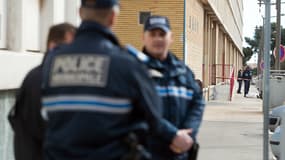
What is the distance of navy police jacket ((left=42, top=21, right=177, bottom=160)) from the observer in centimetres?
325

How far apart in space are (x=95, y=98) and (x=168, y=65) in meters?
1.35

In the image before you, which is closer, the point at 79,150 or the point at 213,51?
the point at 79,150

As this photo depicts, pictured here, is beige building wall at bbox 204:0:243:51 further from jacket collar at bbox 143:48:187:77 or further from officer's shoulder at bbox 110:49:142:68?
officer's shoulder at bbox 110:49:142:68

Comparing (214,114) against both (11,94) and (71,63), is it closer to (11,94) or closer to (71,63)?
(11,94)

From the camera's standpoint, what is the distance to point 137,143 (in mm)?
3365

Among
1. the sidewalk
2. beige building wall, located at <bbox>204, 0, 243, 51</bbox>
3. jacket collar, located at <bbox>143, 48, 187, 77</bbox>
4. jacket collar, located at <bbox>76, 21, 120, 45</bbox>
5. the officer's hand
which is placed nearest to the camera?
jacket collar, located at <bbox>76, 21, 120, 45</bbox>

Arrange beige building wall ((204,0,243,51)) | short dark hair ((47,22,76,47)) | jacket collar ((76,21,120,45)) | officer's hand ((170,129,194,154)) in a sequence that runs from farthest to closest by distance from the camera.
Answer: beige building wall ((204,0,243,51))
officer's hand ((170,129,194,154))
short dark hair ((47,22,76,47))
jacket collar ((76,21,120,45))

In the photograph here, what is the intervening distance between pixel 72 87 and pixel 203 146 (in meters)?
10.4

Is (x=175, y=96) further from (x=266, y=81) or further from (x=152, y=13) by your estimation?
(x=152, y=13)

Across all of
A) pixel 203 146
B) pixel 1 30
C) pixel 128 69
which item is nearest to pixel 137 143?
pixel 128 69

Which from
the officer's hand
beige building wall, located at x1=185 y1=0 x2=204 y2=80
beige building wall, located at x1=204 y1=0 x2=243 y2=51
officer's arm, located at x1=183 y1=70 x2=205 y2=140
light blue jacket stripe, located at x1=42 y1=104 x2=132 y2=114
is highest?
beige building wall, located at x1=204 y1=0 x2=243 y2=51

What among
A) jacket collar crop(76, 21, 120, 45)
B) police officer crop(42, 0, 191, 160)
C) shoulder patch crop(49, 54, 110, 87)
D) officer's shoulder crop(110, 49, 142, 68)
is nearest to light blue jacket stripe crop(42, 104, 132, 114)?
police officer crop(42, 0, 191, 160)

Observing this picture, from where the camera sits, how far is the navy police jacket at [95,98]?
3.25 m

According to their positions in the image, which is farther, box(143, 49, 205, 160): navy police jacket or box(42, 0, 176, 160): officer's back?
box(143, 49, 205, 160): navy police jacket
